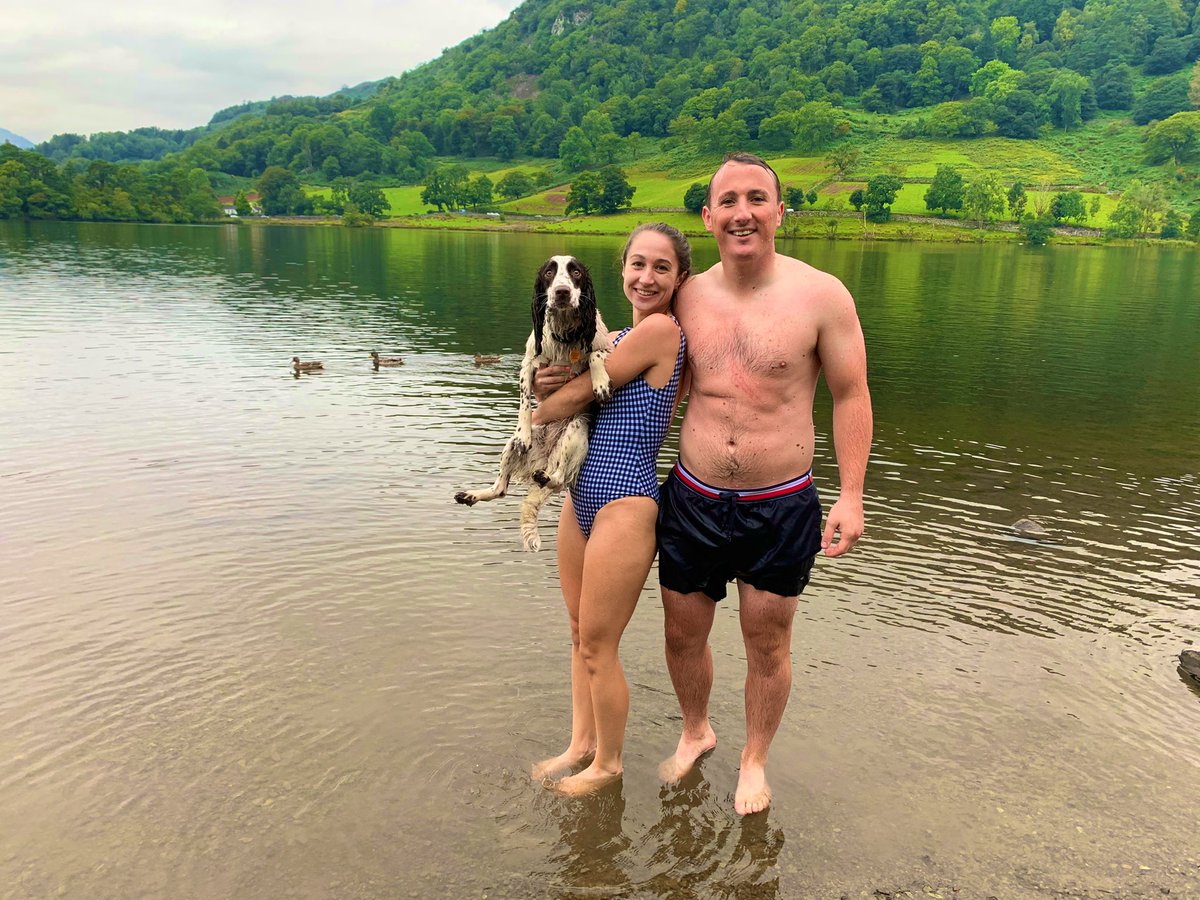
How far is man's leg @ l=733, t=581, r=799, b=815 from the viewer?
15.5 ft

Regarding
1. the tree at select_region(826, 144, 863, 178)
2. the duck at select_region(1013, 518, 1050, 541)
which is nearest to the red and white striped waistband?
the duck at select_region(1013, 518, 1050, 541)

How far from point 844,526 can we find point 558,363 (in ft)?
6.16

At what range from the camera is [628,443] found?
462 centimetres

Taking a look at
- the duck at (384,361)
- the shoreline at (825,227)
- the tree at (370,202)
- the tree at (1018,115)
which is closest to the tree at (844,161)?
the shoreline at (825,227)

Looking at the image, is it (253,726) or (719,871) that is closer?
(719,871)

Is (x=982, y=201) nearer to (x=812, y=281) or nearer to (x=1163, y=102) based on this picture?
(x=1163, y=102)

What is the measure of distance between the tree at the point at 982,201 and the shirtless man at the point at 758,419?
121886mm

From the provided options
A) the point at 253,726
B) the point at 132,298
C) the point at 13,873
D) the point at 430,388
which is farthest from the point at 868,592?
the point at 132,298

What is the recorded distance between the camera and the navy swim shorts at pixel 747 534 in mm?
4594

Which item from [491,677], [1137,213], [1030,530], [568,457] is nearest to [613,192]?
[1137,213]

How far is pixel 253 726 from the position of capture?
19.1 ft

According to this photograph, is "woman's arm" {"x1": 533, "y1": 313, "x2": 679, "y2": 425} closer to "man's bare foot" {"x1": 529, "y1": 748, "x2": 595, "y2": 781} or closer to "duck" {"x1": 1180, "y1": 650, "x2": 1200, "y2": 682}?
"man's bare foot" {"x1": 529, "y1": 748, "x2": 595, "y2": 781}

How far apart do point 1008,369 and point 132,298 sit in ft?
115

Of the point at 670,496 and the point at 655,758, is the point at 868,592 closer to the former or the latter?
the point at 655,758
